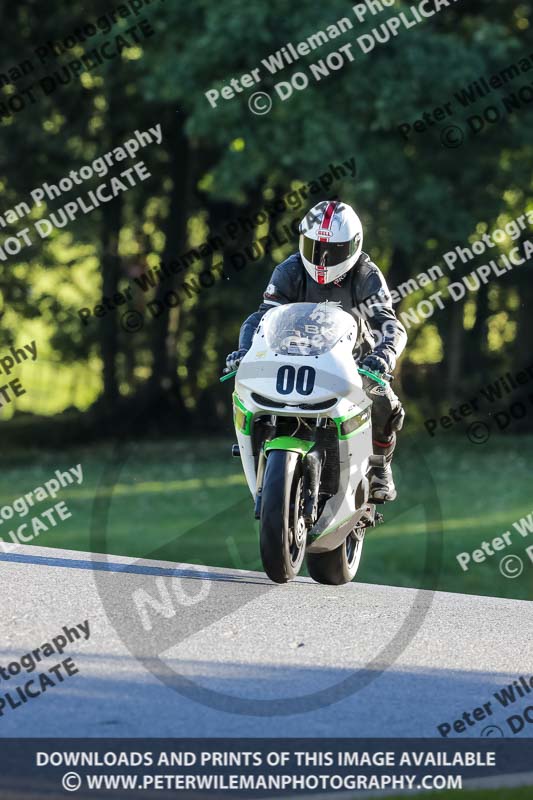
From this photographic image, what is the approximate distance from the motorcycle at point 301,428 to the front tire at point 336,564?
56 centimetres

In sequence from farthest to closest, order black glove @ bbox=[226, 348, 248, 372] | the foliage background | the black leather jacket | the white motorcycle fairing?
1. the foliage background
2. the black leather jacket
3. black glove @ bbox=[226, 348, 248, 372]
4. the white motorcycle fairing

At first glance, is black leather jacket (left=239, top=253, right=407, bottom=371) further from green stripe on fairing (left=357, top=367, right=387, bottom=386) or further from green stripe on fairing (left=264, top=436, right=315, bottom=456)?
green stripe on fairing (left=264, top=436, right=315, bottom=456)

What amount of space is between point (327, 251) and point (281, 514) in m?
1.68

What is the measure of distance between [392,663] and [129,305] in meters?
24.2

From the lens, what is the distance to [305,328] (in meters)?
6.91

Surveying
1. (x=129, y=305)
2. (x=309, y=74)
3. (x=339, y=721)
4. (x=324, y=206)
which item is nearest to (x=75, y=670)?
(x=339, y=721)

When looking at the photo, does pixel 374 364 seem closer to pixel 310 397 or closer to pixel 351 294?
pixel 310 397

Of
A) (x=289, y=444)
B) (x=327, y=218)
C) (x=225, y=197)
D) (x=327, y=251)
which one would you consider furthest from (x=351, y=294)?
(x=225, y=197)

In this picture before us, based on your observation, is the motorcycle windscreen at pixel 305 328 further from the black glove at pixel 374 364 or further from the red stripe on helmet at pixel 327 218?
the red stripe on helmet at pixel 327 218

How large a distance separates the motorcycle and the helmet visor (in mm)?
291

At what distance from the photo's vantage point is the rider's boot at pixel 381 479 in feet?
24.9

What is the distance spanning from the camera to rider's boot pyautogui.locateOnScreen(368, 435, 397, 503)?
7.59 meters

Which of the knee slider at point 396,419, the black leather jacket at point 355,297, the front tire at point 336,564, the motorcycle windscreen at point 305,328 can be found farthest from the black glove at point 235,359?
the front tire at point 336,564

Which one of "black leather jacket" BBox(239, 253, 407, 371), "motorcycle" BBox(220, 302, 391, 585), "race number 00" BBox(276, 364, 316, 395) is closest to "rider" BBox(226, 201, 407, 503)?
"black leather jacket" BBox(239, 253, 407, 371)
